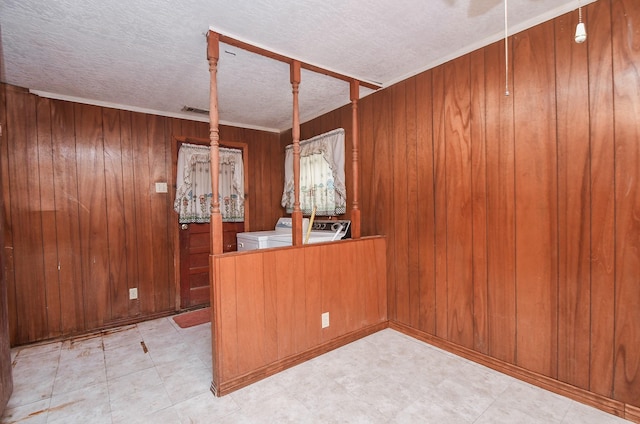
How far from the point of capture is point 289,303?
2248 millimetres

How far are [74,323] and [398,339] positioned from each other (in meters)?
3.17

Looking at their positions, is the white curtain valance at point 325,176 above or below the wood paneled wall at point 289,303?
above

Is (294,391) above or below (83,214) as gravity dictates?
below

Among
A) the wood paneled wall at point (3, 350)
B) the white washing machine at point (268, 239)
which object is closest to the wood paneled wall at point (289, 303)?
the white washing machine at point (268, 239)

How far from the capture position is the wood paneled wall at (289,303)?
6.40ft

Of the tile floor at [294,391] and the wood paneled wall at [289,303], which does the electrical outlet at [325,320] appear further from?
the tile floor at [294,391]

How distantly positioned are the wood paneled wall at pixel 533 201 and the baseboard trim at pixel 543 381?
4 cm

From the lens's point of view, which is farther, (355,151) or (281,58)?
(355,151)

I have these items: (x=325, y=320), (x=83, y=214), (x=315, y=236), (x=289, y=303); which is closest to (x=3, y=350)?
(x=83, y=214)

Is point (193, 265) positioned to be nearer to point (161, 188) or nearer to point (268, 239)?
point (161, 188)

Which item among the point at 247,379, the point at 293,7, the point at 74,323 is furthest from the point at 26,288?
the point at 293,7

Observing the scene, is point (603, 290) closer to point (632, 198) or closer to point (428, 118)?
point (632, 198)

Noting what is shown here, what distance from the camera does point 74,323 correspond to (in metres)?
2.95

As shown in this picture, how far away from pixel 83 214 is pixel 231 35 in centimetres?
243
